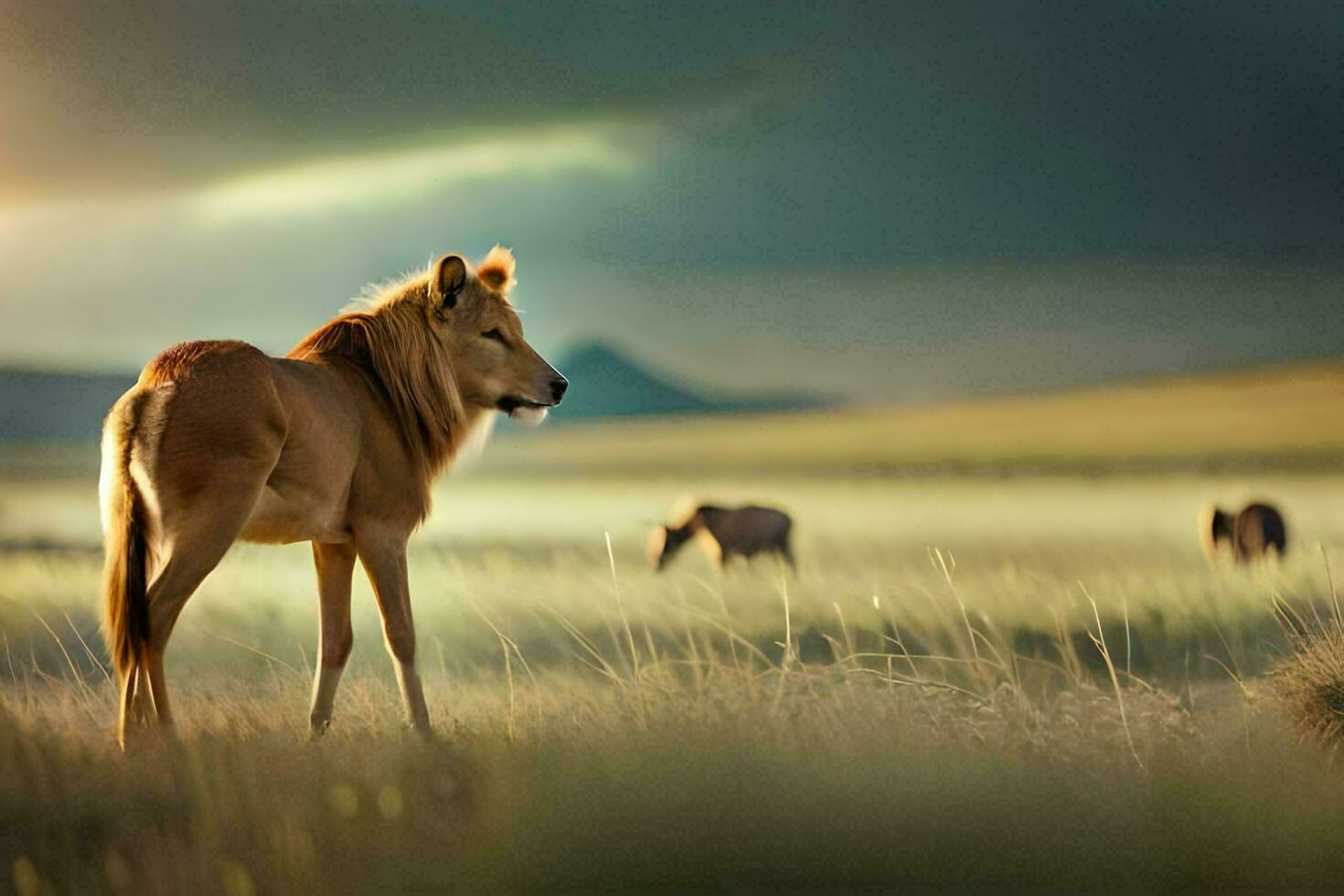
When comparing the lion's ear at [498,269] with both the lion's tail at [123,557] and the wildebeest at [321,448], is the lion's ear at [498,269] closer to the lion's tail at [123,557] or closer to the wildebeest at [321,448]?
the wildebeest at [321,448]

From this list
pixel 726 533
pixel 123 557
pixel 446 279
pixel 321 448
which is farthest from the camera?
pixel 726 533

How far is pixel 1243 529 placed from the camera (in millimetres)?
12867

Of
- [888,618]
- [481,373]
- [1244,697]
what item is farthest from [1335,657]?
[481,373]

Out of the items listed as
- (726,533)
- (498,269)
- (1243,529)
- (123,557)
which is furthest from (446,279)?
(1243,529)

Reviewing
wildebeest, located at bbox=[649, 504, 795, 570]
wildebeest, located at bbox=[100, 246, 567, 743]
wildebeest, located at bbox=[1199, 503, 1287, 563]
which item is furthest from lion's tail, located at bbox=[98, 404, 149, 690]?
wildebeest, located at bbox=[1199, 503, 1287, 563]

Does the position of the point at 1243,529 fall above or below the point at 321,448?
below

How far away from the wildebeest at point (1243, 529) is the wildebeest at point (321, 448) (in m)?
6.84

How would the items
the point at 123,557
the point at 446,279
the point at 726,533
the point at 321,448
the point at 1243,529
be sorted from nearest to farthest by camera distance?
Answer: the point at 123,557 → the point at 321,448 → the point at 446,279 → the point at 1243,529 → the point at 726,533

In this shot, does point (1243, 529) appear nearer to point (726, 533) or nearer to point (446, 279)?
point (726, 533)

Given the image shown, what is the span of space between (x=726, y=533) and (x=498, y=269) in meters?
6.22

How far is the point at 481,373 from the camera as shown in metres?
8.41

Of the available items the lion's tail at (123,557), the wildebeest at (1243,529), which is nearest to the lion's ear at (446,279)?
the lion's tail at (123,557)

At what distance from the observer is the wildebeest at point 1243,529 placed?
41.8 ft

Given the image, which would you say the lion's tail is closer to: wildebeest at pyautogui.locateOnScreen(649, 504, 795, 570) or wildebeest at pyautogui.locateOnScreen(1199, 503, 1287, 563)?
wildebeest at pyautogui.locateOnScreen(649, 504, 795, 570)
